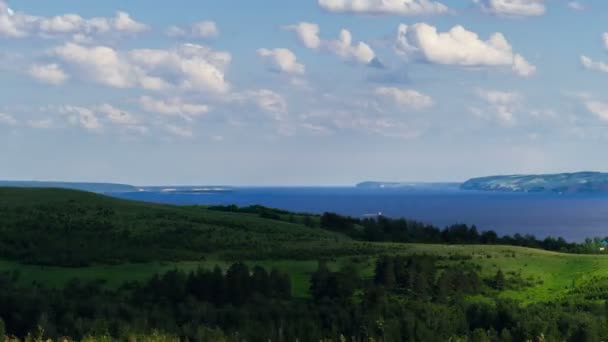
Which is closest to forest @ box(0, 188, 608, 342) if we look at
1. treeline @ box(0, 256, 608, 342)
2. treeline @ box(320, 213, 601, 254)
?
treeline @ box(0, 256, 608, 342)

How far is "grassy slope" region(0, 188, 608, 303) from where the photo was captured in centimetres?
6625

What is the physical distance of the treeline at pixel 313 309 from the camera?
3559 centimetres

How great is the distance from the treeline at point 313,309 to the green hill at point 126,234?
1486 cm

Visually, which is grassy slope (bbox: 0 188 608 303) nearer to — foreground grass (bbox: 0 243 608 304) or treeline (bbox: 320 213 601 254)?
foreground grass (bbox: 0 243 608 304)

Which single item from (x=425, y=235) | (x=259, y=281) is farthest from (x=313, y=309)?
(x=425, y=235)

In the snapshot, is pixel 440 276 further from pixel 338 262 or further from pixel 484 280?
pixel 338 262

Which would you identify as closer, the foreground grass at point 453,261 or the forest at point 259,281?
the forest at point 259,281

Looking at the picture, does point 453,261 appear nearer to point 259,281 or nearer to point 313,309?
point 259,281

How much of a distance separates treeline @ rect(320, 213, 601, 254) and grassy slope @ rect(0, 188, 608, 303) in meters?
8.70

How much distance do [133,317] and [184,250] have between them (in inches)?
1593

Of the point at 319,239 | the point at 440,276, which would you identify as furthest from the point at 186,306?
the point at 319,239

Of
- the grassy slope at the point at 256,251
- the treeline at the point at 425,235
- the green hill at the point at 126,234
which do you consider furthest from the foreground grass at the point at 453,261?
the treeline at the point at 425,235

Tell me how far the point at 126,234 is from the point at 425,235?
4517cm

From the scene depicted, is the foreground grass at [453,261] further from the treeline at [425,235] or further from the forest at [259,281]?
the treeline at [425,235]
